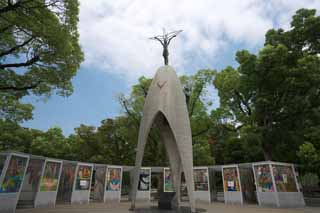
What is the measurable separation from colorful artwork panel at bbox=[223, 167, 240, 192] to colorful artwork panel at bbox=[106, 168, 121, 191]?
7.64m

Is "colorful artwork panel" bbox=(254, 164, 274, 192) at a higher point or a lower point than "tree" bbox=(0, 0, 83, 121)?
lower

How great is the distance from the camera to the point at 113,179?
16.8 metres

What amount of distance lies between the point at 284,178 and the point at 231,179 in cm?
323

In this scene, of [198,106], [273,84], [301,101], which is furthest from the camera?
[198,106]

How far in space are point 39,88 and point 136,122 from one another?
477 inches

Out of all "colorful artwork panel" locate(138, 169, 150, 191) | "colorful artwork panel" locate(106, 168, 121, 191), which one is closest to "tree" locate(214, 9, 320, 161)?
"colorful artwork panel" locate(138, 169, 150, 191)

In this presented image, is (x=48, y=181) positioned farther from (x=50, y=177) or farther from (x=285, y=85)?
(x=285, y=85)

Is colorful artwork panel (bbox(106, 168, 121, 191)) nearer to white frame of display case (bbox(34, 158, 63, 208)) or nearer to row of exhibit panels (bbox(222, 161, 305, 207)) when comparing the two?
white frame of display case (bbox(34, 158, 63, 208))

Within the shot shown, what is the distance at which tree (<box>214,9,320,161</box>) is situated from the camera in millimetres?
15492

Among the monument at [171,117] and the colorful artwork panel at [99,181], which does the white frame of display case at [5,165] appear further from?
the colorful artwork panel at [99,181]

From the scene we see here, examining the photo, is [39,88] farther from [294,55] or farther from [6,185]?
[294,55]

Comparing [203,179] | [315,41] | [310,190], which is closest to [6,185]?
[203,179]

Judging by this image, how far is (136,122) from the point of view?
23500 mm

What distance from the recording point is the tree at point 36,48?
370 inches
